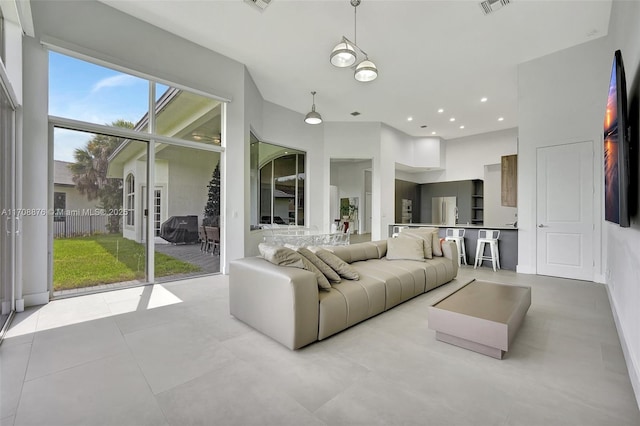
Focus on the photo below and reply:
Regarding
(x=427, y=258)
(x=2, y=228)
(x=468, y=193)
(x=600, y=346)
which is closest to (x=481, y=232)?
(x=427, y=258)

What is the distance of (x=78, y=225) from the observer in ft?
12.2

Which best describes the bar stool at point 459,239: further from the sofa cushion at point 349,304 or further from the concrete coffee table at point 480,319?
the sofa cushion at point 349,304

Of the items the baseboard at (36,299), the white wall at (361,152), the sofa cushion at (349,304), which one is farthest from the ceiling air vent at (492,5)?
the baseboard at (36,299)

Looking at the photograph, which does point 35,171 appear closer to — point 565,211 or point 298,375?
point 298,375

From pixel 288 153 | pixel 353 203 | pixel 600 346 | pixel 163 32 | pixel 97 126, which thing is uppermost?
pixel 163 32

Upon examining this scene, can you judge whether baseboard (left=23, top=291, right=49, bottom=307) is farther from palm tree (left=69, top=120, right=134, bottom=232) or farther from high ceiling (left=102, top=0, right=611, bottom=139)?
high ceiling (left=102, top=0, right=611, bottom=139)

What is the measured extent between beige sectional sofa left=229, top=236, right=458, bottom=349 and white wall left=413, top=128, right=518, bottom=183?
7.53 metres

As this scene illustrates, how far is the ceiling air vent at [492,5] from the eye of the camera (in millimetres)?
3605


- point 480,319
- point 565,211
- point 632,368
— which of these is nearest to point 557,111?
point 565,211

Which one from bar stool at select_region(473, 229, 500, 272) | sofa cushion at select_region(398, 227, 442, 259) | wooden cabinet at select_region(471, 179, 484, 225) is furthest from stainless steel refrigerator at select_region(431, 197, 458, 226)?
sofa cushion at select_region(398, 227, 442, 259)

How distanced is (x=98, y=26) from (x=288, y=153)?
4572 mm

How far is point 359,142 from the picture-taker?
8320mm

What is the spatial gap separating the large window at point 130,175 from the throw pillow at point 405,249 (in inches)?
116

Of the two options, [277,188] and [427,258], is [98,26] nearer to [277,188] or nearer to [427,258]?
[277,188]
